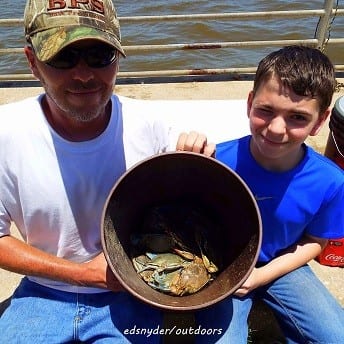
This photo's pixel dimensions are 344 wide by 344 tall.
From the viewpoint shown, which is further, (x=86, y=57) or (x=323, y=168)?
(x=323, y=168)

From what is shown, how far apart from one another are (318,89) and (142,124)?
73 centimetres

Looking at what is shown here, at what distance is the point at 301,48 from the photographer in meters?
2.04

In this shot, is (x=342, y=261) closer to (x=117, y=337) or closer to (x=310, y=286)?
(x=310, y=286)

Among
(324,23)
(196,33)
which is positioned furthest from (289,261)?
(196,33)

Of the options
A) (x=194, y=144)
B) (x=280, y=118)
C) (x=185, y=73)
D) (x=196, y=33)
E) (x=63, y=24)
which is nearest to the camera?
(x=63, y=24)

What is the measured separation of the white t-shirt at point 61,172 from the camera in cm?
187

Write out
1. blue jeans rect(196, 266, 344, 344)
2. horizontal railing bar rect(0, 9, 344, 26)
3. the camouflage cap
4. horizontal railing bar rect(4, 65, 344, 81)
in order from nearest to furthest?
1. the camouflage cap
2. blue jeans rect(196, 266, 344, 344)
3. horizontal railing bar rect(0, 9, 344, 26)
4. horizontal railing bar rect(4, 65, 344, 81)

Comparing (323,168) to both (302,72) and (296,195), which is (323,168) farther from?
(302,72)

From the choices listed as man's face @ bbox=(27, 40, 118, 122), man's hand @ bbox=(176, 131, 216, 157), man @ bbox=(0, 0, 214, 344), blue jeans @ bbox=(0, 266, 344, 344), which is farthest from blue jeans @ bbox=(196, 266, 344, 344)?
man's face @ bbox=(27, 40, 118, 122)

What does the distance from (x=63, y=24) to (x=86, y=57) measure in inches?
5.4

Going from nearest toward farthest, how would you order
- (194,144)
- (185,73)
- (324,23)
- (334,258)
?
(194,144), (334,258), (324,23), (185,73)

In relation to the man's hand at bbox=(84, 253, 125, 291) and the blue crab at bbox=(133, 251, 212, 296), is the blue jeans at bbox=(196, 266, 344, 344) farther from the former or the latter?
the man's hand at bbox=(84, 253, 125, 291)

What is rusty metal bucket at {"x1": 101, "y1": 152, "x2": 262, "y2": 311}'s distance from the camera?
1754 mm

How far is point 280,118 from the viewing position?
1.93m
